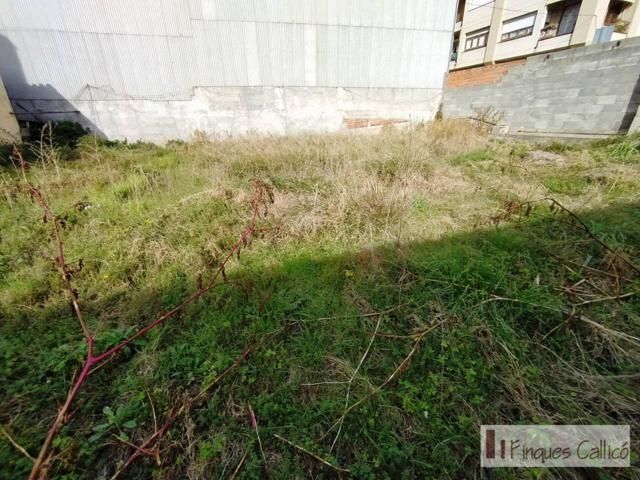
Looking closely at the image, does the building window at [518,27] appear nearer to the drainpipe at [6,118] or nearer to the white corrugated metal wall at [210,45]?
the white corrugated metal wall at [210,45]

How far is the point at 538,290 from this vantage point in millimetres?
A: 1716

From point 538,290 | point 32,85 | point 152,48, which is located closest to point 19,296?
point 538,290

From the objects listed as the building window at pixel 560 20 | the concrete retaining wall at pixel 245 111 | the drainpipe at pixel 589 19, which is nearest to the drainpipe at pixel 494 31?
the building window at pixel 560 20

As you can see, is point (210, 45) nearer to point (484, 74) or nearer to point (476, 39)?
point (484, 74)

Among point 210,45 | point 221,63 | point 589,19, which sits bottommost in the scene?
point 221,63

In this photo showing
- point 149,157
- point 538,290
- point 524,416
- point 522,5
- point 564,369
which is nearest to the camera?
point 524,416

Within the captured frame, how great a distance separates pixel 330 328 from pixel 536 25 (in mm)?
19364

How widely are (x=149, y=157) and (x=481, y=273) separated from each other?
6.73 meters

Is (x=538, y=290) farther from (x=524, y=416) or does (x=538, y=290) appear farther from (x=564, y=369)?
(x=524, y=416)

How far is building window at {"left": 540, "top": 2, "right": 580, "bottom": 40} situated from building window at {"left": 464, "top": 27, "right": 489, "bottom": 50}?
10.1 ft

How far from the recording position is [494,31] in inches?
568

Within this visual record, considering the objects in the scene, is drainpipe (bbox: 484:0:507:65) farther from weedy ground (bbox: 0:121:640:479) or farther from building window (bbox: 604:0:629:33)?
weedy ground (bbox: 0:121:640:479)

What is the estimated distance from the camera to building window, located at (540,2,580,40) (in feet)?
38.5

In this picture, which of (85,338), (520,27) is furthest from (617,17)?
(85,338)
